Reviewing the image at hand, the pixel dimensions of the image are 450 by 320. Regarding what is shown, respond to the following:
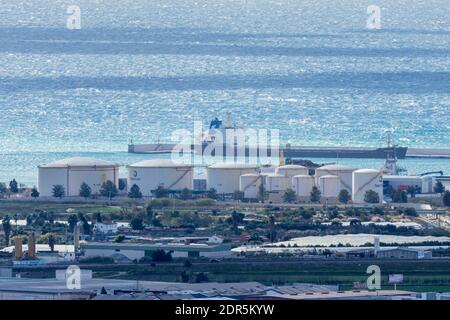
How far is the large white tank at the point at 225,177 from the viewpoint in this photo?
134ft

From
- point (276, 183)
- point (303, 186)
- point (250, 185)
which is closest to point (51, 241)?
point (250, 185)

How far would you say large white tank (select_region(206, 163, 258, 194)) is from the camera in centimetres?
4091

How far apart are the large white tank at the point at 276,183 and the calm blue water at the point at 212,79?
6.01m

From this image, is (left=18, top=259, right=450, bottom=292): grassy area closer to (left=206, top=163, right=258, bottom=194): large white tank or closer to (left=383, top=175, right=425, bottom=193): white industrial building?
(left=206, top=163, right=258, bottom=194): large white tank

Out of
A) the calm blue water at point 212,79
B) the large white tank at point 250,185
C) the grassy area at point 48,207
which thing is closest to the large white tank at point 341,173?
the large white tank at point 250,185

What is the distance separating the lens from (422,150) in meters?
54.0

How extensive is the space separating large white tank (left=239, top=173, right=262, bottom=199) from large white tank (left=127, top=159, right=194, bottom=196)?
1.25 m

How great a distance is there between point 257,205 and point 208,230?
246 inches

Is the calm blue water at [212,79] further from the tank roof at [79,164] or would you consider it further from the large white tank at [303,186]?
the large white tank at [303,186]

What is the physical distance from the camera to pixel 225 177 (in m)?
41.2

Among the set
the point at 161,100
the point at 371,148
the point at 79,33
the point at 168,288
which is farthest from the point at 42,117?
the point at 168,288

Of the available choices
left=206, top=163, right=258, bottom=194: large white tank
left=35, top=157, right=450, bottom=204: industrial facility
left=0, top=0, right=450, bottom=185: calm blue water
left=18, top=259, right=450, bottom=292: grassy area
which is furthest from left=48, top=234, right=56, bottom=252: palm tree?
left=0, top=0, right=450, bottom=185: calm blue water

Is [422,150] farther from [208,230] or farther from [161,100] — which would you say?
[208,230]

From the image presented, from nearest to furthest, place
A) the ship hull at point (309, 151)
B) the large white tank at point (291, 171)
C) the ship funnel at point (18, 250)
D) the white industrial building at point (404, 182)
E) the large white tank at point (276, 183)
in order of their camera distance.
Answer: the ship funnel at point (18, 250), the large white tank at point (276, 183), the large white tank at point (291, 171), the white industrial building at point (404, 182), the ship hull at point (309, 151)
